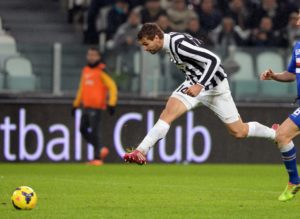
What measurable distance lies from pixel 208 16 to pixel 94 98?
3528mm

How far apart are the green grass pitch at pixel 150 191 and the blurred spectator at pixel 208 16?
11.1 ft

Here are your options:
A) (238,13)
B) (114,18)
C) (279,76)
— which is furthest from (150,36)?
(238,13)

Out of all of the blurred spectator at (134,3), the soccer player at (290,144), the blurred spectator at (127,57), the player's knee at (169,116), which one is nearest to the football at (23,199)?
the player's knee at (169,116)

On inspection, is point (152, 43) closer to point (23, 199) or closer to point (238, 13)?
point (23, 199)

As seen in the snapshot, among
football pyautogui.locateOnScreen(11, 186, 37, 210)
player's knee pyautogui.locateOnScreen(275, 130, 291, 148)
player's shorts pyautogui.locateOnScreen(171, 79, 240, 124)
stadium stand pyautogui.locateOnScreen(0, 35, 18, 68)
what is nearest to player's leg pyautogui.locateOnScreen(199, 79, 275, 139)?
player's shorts pyautogui.locateOnScreen(171, 79, 240, 124)

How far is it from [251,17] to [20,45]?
5.33 m

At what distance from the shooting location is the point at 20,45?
20.5m

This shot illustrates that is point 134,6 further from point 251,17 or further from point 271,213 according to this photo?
point 271,213

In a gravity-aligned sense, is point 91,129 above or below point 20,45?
below

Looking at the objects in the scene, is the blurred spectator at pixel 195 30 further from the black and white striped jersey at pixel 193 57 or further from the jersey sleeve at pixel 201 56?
the jersey sleeve at pixel 201 56

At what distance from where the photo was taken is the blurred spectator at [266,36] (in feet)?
73.5

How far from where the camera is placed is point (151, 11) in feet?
72.5

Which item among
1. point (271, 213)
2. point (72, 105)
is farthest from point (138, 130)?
point (271, 213)

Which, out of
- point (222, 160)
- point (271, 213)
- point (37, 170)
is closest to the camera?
point (271, 213)
